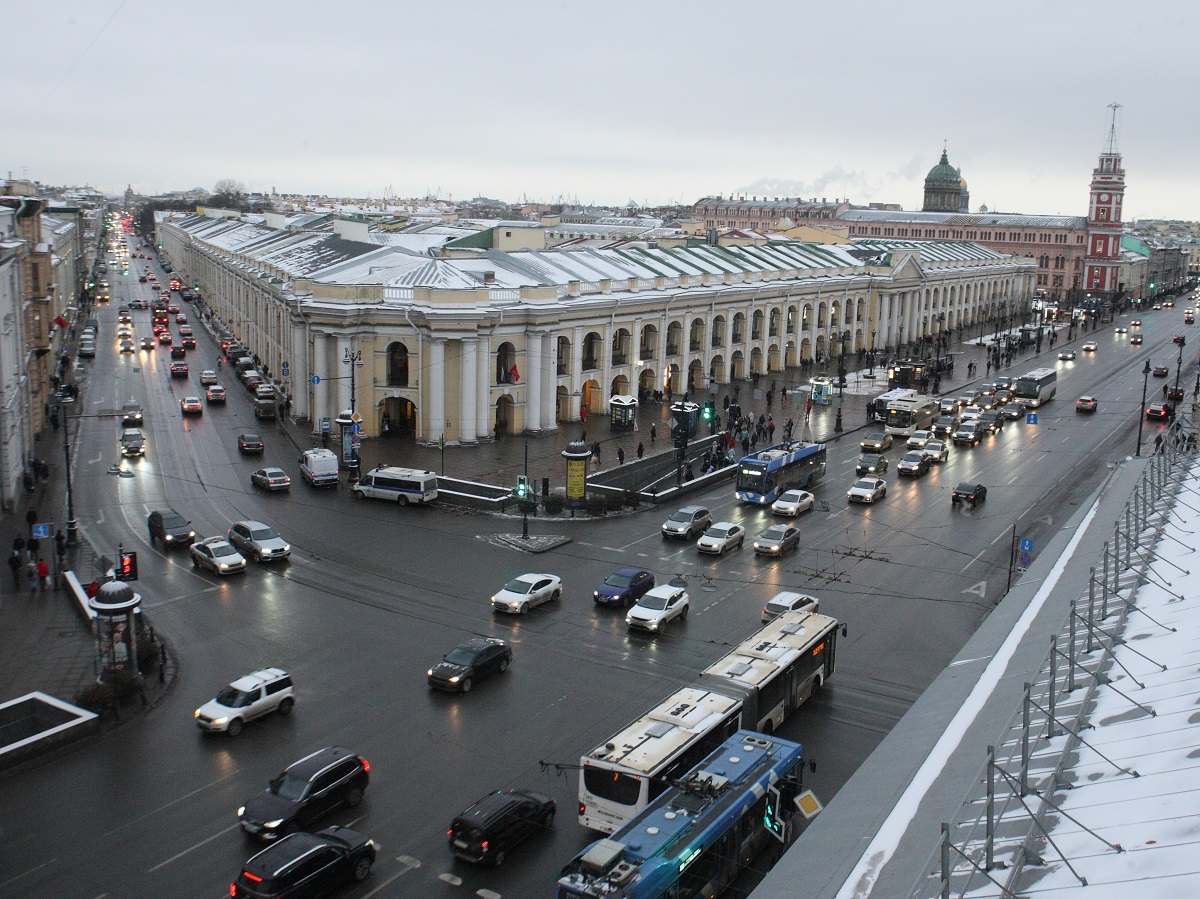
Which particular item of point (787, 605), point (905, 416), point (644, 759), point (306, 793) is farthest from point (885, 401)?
point (306, 793)

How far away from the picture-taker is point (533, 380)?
5141cm

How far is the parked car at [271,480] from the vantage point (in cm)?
3969

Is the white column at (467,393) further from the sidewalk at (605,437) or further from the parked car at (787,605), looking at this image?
the parked car at (787,605)

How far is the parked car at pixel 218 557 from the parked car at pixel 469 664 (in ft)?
30.8

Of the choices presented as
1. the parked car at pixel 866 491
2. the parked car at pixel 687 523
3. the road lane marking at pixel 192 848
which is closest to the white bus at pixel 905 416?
the parked car at pixel 866 491

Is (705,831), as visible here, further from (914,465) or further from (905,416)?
(905,416)

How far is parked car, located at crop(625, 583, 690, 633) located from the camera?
2653 cm

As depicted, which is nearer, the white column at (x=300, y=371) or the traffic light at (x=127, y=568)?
the traffic light at (x=127, y=568)

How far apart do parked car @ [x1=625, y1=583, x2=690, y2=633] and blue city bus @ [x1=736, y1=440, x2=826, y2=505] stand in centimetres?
1258

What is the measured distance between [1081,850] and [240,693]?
1619 centimetres

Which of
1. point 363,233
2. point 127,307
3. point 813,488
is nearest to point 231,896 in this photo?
point 813,488

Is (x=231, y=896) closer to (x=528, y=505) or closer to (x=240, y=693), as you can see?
(x=240, y=693)

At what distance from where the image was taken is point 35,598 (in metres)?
28.4

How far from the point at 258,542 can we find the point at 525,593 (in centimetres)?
884
